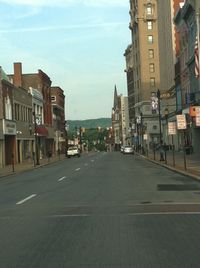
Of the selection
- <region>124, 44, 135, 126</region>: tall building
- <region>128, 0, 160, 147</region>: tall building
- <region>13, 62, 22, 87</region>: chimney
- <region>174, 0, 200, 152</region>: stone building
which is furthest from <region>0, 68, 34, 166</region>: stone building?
<region>124, 44, 135, 126</region>: tall building

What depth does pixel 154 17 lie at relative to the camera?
126m

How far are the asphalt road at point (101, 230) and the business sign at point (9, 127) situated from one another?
42.7 m

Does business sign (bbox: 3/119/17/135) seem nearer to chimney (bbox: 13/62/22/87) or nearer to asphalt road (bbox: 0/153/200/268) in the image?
chimney (bbox: 13/62/22/87)

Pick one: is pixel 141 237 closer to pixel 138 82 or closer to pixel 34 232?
pixel 34 232

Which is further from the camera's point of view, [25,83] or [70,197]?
[25,83]

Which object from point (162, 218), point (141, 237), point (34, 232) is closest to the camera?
point (141, 237)

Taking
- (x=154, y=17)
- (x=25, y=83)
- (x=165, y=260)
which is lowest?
(x=165, y=260)

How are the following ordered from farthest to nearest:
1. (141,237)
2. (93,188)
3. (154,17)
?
(154,17) → (93,188) → (141,237)

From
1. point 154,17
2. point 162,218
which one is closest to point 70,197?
point 162,218

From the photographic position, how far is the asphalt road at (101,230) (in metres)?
8.77

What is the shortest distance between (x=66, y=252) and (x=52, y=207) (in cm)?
701

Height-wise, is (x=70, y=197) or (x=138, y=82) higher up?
(x=138, y=82)

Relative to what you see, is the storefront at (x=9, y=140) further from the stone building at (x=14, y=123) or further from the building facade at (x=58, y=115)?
the building facade at (x=58, y=115)

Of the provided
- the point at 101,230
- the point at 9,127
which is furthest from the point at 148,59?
the point at 101,230
